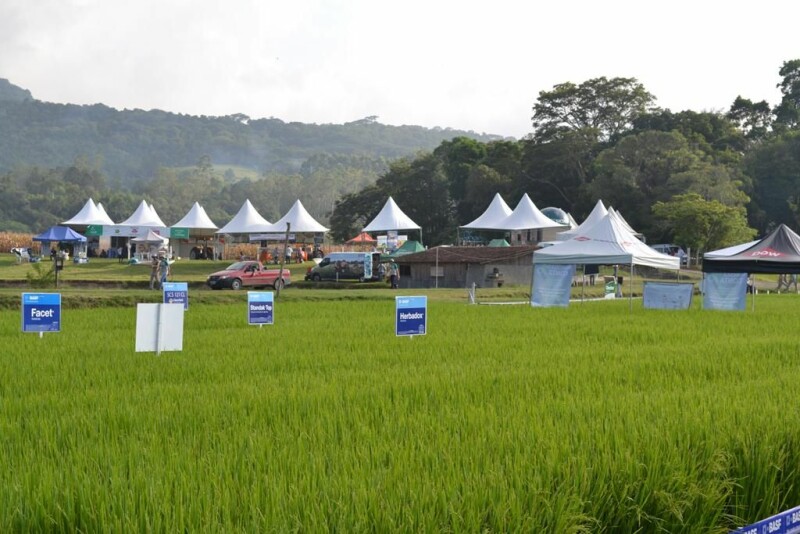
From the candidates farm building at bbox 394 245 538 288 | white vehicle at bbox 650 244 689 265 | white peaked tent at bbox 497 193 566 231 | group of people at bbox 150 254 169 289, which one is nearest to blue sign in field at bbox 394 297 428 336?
group of people at bbox 150 254 169 289

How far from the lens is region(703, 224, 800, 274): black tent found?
81.8ft

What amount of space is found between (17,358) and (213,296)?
1575cm

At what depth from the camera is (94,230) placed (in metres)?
59.8

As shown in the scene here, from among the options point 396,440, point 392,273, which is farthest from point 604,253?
point 396,440

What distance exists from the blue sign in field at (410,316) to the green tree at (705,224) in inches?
1707

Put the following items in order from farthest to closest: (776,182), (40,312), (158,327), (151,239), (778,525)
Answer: (776,182) < (151,239) < (40,312) < (158,327) < (778,525)

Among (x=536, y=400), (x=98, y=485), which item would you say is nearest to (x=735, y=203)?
(x=536, y=400)

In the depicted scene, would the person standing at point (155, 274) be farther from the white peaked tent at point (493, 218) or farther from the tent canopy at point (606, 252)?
the white peaked tent at point (493, 218)

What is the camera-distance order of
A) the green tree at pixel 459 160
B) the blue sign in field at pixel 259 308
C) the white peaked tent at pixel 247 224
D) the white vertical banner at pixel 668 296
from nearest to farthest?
the blue sign in field at pixel 259 308, the white vertical banner at pixel 668 296, the white peaked tent at pixel 247 224, the green tree at pixel 459 160

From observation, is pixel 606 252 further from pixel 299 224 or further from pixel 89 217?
pixel 89 217

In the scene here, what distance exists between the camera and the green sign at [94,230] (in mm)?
59688

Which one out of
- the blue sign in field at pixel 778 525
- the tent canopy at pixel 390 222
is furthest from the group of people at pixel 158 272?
the blue sign in field at pixel 778 525

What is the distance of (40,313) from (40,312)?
0.06ft

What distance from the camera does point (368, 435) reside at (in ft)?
20.4
